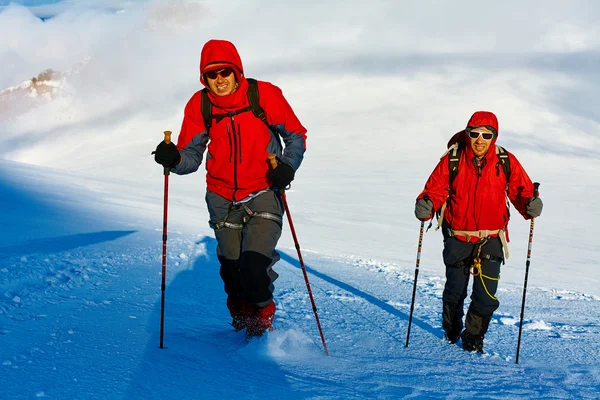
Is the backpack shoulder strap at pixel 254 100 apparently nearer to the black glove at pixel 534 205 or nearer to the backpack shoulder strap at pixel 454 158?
the backpack shoulder strap at pixel 454 158

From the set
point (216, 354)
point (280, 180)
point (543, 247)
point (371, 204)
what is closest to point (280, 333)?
point (216, 354)

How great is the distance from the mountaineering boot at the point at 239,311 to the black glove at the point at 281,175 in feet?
3.18

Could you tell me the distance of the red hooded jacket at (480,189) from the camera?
421 centimetres

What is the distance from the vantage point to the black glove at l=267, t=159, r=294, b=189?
3.73 meters

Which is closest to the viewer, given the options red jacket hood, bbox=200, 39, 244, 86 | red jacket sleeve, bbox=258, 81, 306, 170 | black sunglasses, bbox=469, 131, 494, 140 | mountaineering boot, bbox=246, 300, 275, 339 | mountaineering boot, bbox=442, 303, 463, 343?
red jacket hood, bbox=200, 39, 244, 86

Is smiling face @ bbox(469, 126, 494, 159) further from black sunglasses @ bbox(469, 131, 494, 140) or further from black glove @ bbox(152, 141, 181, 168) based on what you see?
black glove @ bbox(152, 141, 181, 168)

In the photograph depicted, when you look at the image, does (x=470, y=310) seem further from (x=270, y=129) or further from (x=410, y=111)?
(x=410, y=111)

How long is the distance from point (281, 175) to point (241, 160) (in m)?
0.32

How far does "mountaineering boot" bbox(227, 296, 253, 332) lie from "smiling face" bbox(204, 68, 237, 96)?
1528 mm

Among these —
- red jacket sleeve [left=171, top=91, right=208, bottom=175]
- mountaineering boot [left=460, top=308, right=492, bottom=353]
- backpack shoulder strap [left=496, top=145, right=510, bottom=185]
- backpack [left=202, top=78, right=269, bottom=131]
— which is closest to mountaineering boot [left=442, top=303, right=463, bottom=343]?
mountaineering boot [left=460, top=308, right=492, bottom=353]

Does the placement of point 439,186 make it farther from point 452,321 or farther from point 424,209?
point 452,321

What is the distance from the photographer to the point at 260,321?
4.05 meters

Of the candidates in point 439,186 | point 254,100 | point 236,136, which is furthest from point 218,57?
point 439,186

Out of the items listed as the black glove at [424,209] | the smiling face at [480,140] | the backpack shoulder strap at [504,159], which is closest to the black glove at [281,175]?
the black glove at [424,209]
